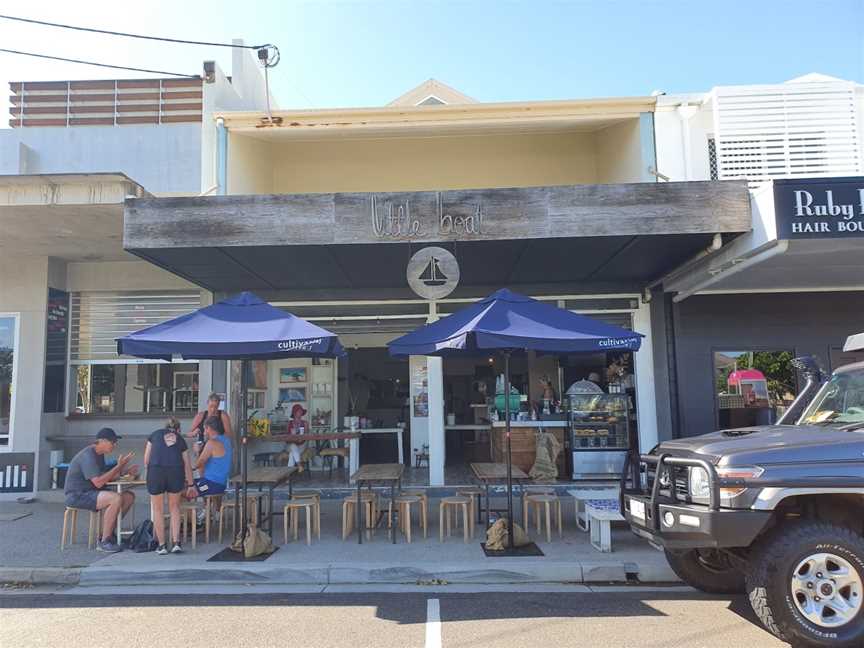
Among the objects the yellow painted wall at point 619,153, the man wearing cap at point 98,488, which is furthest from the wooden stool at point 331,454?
the yellow painted wall at point 619,153

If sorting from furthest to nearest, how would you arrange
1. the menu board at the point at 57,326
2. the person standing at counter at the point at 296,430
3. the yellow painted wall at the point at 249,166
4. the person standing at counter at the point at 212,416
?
the person standing at counter at the point at 296,430 → the menu board at the point at 57,326 → the yellow painted wall at the point at 249,166 → the person standing at counter at the point at 212,416

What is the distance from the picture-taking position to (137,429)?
10805mm

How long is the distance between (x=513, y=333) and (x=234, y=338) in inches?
110

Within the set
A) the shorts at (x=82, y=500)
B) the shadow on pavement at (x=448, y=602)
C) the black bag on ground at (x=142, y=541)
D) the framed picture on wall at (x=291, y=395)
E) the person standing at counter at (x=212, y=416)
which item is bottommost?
the shadow on pavement at (x=448, y=602)

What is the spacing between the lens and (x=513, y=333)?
20.5 ft

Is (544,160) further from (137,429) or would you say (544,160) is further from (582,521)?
(137,429)

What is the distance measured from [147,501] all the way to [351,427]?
12.4ft

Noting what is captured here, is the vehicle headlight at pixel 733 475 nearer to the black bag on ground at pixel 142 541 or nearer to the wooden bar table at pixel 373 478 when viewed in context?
the wooden bar table at pixel 373 478

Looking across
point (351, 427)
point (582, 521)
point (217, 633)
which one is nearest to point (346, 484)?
point (351, 427)

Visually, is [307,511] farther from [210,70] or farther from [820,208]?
[210,70]

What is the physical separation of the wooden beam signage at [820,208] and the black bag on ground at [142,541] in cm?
795

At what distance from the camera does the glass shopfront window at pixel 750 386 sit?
10.3 meters

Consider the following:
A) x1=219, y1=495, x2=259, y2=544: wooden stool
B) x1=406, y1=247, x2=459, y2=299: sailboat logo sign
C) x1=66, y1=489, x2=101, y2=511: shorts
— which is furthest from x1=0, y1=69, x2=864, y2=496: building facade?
x1=219, y1=495, x2=259, y2=544: wooden stool

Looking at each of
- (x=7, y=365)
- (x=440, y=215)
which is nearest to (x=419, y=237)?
(x=440, y=215)
